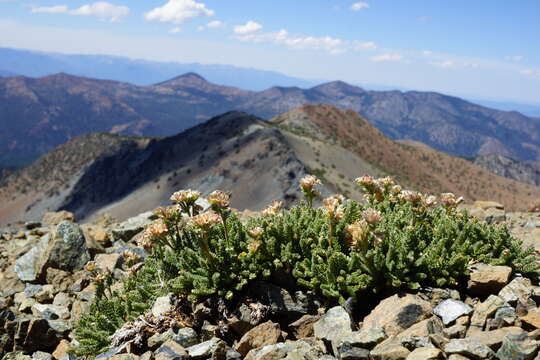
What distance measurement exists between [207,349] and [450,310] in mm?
3037

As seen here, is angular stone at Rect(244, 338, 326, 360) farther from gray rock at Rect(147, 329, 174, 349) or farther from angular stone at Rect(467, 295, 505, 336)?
angular stone at Rect(467, 295, 505, 336)

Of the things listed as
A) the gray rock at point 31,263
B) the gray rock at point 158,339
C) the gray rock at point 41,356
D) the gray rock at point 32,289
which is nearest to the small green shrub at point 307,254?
the gray rock at point 158,339

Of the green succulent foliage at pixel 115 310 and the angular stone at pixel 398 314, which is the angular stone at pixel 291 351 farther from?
the green succulent foliage at pixel 115 310

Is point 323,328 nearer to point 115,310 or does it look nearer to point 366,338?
point 366,338

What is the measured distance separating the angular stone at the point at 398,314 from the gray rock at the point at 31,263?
761cm

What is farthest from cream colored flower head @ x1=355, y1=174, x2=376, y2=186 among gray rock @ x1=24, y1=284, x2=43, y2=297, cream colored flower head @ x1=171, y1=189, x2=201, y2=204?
gray rock @ x1=24, y1=284, x2=43, y2=297

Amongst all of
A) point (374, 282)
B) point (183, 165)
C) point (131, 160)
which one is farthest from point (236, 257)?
point (131, 160)

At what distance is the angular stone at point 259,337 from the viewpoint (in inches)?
196

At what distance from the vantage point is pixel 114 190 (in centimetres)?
9412

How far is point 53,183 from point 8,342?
392 ft

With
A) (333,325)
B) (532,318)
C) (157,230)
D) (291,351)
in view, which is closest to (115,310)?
(157,230)

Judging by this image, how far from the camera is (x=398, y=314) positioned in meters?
4.86

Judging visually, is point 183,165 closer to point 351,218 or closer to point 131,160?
point 131,160

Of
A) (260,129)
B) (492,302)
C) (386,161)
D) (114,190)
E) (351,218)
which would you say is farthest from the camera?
(386,161)
